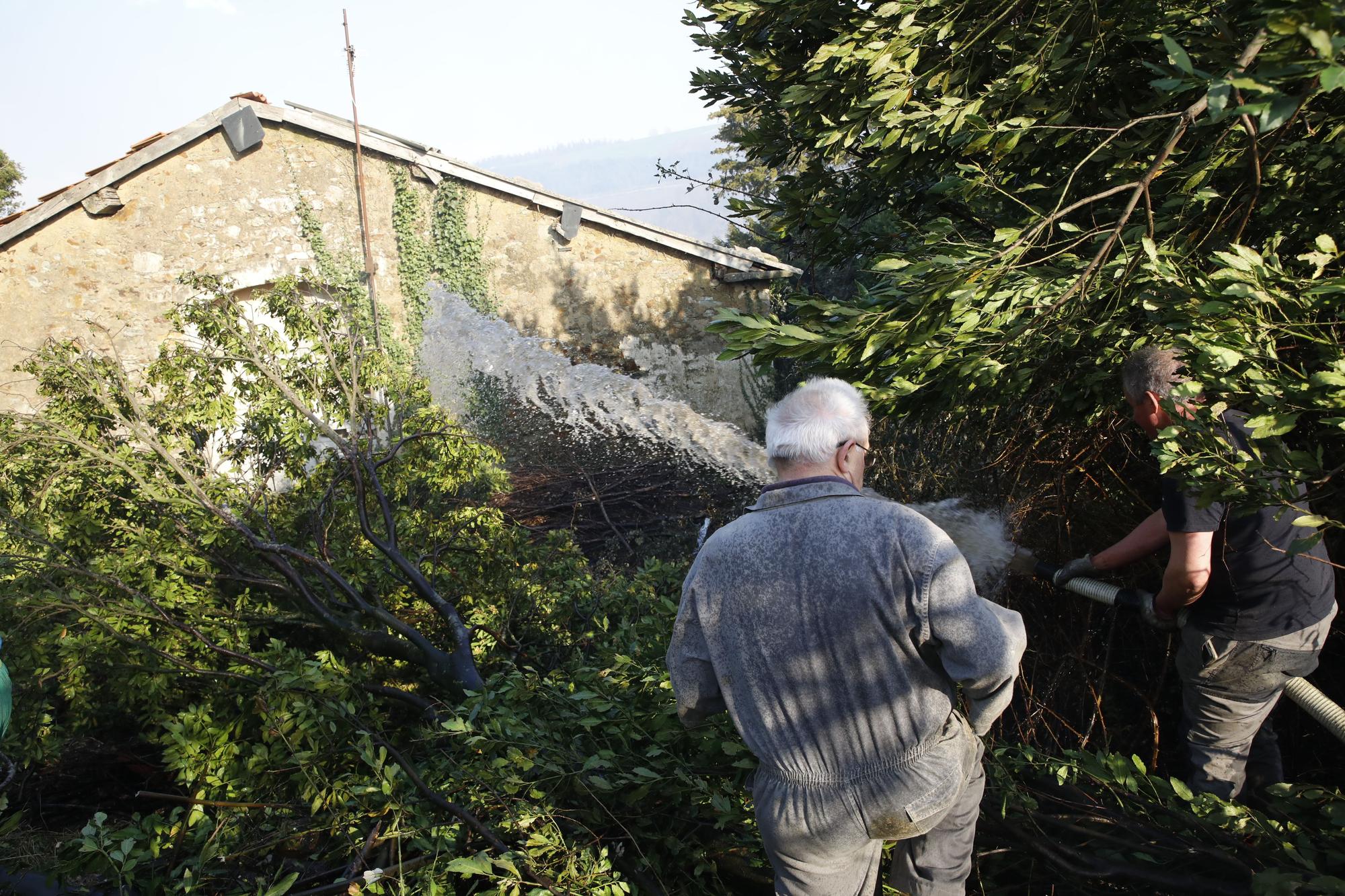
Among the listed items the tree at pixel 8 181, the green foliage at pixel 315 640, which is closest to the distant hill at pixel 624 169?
the tree at pixel 8 181

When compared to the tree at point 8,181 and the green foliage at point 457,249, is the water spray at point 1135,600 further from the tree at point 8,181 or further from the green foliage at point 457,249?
the tree at point 8,181

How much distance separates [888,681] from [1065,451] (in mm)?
2202

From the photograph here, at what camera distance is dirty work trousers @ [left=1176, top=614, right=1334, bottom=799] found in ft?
8.54

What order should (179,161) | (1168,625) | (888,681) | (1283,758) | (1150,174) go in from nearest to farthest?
(888,681)
(1150,174)
(1168,625)
(1283,758)
(179,161)

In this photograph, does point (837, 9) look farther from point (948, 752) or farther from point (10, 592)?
point (10, 592)

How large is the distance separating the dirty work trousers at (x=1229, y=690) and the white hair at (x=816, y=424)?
1.61m

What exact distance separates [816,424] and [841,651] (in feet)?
1.75

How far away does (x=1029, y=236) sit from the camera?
2723 millimetres

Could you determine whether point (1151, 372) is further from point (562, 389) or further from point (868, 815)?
point (562, 389)

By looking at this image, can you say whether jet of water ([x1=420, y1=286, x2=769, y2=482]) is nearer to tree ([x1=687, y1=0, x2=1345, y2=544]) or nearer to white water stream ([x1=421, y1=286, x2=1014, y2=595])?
white water stream ([x1=421, y1=286, x2=1014, y2=595])

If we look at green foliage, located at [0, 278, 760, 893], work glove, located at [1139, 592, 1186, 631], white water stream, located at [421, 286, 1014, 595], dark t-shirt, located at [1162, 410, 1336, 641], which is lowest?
white water stream, located at [421, 286, 1014, 595]

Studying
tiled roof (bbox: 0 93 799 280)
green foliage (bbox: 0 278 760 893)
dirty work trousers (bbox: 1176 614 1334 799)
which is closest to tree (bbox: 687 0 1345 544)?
dirty work trousers (bbox: 1176 614 1334 799)

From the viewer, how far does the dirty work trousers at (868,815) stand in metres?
1.90

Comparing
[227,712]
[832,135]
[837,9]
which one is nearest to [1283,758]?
[832,135]
